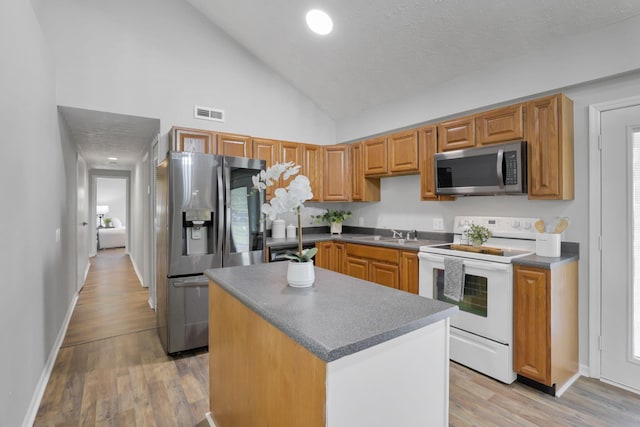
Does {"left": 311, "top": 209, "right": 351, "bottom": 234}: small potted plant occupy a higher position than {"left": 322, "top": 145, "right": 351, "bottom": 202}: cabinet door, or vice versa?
{"left": 322, "top": 145, "right": 351, "bottom": 202}: cabinet door

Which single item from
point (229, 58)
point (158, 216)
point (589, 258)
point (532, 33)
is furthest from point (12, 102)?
point (589, 258)

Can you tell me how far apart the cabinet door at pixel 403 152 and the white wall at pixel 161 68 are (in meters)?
1.45

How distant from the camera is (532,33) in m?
2.56

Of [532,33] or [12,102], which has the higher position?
[532,33]

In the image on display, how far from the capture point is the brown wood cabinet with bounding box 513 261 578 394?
2268mm

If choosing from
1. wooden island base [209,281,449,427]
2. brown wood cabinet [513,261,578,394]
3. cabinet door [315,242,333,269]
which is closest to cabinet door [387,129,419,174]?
cabinet door [315,242,333,269]

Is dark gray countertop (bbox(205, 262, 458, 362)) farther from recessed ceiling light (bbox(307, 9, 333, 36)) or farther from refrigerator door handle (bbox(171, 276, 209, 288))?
recessed ceiling light (bbox(307, 9, 333, 36))

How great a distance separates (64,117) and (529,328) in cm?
472

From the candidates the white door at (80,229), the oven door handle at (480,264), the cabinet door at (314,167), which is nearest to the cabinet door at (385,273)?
the oven door handle at (480,264)

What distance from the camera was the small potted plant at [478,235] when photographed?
9.54 ft

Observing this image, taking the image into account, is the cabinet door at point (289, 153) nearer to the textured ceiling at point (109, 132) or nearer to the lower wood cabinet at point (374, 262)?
the lower wood cabinet at point (374, 262)

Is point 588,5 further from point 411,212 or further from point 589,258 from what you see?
point 411,212

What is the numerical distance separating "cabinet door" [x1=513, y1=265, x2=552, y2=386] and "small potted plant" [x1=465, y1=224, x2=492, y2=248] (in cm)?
52

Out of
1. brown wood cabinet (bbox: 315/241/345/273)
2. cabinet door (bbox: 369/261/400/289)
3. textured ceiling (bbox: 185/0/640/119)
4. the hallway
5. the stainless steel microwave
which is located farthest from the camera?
brown wood cabinet (bbox: 315/241/345/273)
